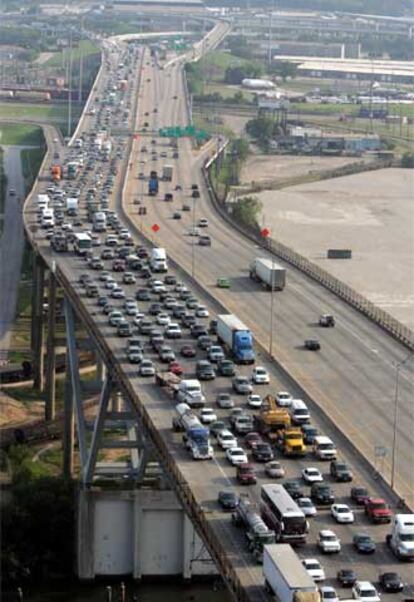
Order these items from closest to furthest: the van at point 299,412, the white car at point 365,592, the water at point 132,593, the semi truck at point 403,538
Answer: the white car at point 365,592
the semi truck at point 403,538
the van at point 299,412
the water at point 132,593

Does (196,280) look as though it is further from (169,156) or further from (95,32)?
(95,32)

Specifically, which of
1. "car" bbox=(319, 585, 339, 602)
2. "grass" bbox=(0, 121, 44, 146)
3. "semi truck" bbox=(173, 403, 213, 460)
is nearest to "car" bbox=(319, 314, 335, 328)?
"semi truck" bbox=(173, 403, 213, 460)

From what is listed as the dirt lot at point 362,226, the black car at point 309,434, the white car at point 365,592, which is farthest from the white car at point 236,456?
the dirt lot at point 362,226

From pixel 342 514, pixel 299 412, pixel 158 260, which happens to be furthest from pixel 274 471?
pixel 158 260

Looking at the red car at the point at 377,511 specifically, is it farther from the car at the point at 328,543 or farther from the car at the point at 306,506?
the car at the point at 328,543

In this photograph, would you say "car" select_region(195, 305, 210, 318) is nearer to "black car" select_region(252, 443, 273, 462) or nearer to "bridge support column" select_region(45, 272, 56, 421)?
"bridge support column" select_region(45, 272, 56, 421)
